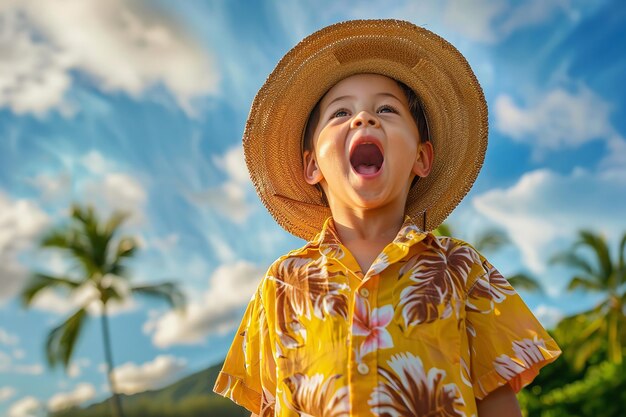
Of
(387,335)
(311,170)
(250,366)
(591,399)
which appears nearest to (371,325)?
(387,335)

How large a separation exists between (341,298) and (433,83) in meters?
1.05

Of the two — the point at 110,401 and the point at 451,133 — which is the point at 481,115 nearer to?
the point at 451,133

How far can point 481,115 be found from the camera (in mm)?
2889

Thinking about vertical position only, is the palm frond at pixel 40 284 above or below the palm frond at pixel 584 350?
above

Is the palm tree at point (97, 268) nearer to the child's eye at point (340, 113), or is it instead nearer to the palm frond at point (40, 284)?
the palm frond at point (40, 284)

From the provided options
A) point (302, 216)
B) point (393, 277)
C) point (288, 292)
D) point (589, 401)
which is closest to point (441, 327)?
point (393, 277)

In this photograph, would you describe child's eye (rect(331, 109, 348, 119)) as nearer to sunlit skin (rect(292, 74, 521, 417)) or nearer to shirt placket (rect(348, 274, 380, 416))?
sunlit skin (rect(292, 74, 521, 417))

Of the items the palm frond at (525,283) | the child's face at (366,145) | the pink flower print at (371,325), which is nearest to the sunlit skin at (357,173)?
the child's face at (366,145)

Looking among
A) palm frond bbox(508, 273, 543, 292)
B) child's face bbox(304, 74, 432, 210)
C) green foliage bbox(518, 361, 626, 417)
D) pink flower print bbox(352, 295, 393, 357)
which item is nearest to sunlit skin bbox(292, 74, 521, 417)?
child's face bbox(304, 74, 432, 210)

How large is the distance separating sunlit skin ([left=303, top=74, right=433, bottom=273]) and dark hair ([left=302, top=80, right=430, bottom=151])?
79mm

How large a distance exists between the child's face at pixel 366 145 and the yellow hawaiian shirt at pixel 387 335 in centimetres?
15

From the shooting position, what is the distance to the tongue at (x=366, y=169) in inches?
96.6

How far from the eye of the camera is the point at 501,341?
7.46 feet

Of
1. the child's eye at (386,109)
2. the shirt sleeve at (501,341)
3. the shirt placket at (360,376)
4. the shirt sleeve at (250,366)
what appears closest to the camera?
the shirt placket at (360,376)
